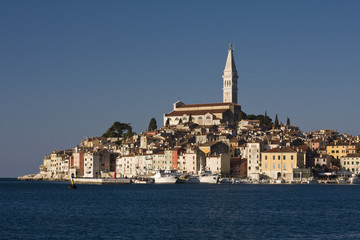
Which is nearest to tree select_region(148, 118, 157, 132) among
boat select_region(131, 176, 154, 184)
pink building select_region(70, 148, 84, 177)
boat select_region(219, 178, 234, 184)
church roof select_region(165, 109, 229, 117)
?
church roof select_region(165, 109, 229, 117)

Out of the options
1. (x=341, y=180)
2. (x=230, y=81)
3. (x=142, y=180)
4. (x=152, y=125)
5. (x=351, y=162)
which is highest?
(x=230, y=81)

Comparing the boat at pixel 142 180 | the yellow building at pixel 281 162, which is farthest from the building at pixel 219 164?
the boat at pixel 142 180

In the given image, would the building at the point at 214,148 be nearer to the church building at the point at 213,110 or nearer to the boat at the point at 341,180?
the boat at the point at 341,180

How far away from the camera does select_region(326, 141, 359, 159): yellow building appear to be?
359ft

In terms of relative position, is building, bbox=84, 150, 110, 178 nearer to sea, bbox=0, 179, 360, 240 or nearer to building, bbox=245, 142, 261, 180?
building, bbox=245, 142, 261, 180

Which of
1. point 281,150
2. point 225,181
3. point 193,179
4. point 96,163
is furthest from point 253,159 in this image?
point 96,163

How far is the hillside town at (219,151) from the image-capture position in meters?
102

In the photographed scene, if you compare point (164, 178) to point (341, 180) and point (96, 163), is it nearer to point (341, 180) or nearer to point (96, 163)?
point (96, 163)

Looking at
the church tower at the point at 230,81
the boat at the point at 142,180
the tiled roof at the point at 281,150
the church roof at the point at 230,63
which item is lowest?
the boat at the point at 142,180

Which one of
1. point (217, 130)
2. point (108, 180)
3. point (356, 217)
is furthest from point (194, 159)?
point (356, 217)

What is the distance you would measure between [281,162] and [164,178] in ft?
60.8

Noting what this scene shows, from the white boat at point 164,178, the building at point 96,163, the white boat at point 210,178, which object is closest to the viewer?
the white boat at point 210,178

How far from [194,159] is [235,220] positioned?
67.4m

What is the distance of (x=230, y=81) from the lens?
16038 centimetres
